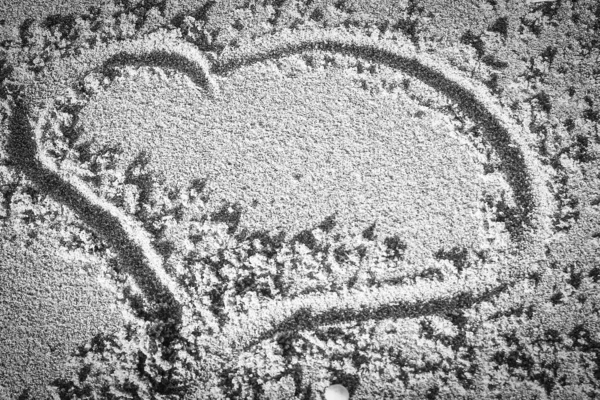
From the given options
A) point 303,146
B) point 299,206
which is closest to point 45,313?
point 299,206

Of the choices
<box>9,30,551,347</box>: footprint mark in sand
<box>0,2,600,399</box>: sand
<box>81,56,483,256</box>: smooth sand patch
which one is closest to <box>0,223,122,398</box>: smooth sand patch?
<box>0,2,600,399</box>: sand

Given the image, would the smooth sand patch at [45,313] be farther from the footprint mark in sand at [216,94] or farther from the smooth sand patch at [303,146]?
the smooth sand patch at [303,146]

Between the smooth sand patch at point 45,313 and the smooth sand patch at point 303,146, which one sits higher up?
the smooth sand patch at point 303,146

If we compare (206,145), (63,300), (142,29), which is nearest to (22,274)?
(63,300)

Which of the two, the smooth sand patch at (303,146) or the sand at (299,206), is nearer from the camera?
the sand at (299,206)

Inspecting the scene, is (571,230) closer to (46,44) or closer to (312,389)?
(312,389)

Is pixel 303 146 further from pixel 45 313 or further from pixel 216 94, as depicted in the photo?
pixel 45 313

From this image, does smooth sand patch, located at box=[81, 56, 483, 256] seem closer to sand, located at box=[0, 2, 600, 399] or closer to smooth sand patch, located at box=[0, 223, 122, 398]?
sand, located at box=[0, 2, 600, 399]

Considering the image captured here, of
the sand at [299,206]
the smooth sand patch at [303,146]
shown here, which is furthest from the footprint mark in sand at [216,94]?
the smooth sand patch at [303,146]
